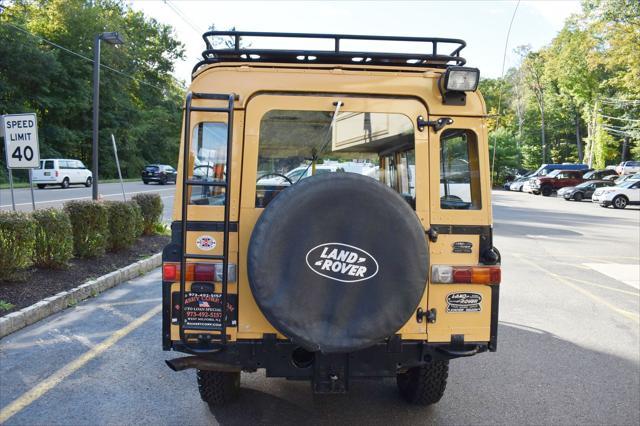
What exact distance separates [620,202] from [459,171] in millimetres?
29228

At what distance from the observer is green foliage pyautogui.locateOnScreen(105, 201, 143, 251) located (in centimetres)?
908

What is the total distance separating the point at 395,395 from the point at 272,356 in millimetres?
1516

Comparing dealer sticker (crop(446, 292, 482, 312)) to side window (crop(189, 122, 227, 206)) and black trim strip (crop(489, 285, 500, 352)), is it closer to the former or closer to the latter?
black trim strip (crop(489, 285, 500, 352))

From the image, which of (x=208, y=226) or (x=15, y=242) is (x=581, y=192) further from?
(x=208, y=226)

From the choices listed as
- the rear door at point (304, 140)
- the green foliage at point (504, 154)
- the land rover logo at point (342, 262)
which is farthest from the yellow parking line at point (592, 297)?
the green foliage at point (504, 154)

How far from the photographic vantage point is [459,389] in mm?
4340

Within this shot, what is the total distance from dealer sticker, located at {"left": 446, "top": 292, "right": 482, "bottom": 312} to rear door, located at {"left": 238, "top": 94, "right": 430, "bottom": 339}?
0.59 feet

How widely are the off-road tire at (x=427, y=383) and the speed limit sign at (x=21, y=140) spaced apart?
23.1 ft

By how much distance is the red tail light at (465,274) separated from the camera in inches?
127

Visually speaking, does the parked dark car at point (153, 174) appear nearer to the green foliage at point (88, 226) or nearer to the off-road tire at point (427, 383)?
the green foliage at point (88, 226)

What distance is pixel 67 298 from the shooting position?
6.53m

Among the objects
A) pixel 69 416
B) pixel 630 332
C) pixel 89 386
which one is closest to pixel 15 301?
pixel 89 386


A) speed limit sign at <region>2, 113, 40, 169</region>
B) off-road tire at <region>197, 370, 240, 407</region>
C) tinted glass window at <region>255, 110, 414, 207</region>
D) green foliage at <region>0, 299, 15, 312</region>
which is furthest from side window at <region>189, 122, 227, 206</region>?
speed limit sign at <region>2, 113, 40, 169</region>

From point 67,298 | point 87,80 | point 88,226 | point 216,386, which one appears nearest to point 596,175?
point 88,226
